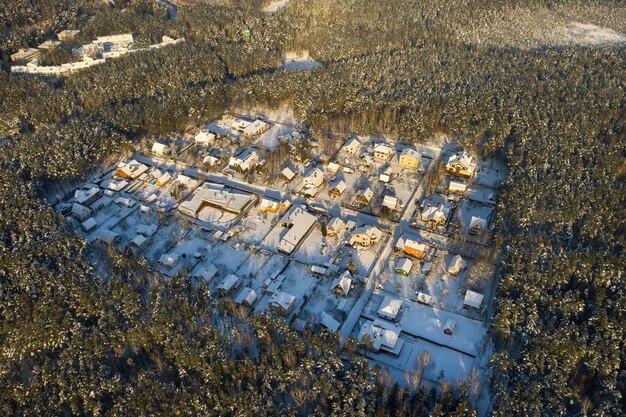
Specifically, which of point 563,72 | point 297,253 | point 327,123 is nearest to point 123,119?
point 327,123

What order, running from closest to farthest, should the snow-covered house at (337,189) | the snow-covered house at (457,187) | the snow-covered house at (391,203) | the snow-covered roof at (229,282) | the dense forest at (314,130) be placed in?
the dense forest at (314,130) < the snow-covered roof at (229,282) < the snow-covered house at (391,203) < the snow-covered house at (457,187) < the snow-covered house at (337,189)

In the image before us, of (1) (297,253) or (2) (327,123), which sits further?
(2) (327,123)

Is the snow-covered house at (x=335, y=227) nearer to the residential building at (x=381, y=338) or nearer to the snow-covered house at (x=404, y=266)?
the snow-covered house at (x=404, y=266)

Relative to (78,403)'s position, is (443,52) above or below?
above

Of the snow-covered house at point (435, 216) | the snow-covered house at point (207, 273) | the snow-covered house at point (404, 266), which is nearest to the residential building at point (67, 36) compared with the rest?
the snow-covered house at point (207, 273)

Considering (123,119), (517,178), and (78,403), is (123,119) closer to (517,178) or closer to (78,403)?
(78,403)

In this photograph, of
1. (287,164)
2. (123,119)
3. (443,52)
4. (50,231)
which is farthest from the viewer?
(443,52)

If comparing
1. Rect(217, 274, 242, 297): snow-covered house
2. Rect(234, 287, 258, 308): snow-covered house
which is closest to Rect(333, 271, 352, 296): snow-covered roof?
Rect(234, 287, 258, 308): snow-covered house
